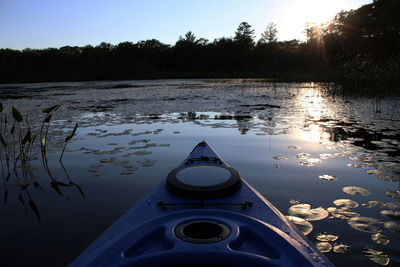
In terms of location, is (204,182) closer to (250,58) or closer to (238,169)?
(238,169)

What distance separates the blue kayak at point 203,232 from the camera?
1.15m

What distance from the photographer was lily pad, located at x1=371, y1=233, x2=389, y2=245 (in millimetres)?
1703

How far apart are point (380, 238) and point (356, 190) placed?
746 mm

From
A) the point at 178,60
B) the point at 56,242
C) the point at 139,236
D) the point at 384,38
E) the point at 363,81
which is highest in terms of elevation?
the point at 178,60

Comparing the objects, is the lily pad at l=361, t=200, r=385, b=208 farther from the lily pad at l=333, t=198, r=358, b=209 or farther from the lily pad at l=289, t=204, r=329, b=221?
the lily pad at l=289, t=204, r=329, b=221

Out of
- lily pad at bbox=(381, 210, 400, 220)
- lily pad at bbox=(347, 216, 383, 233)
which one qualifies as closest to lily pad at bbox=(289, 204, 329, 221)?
lily pad at bbox=(347, 216, 383, 233)

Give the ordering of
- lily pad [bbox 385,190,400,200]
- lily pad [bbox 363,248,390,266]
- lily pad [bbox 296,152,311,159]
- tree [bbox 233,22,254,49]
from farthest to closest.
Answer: tree [bbox 233,22,254,49] < lily pad [bbox 296,152,311,159] < lily pad [bbox 385,190,400,200] < lily pad [bbox 363,248,390,266]

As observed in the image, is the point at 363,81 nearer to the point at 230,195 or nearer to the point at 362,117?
the point at 362,117

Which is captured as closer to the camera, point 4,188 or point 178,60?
point 4,188

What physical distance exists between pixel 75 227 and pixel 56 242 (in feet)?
0.59

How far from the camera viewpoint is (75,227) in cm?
204

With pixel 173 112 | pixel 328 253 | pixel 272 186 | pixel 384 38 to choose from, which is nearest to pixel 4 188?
pixel 272 186

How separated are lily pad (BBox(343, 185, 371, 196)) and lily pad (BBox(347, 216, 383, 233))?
0.48 m

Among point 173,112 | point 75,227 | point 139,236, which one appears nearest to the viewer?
point 139,236
